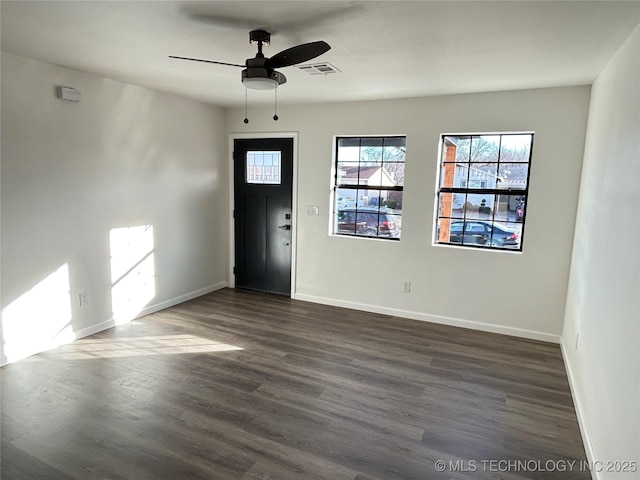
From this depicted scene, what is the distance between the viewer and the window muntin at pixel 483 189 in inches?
153

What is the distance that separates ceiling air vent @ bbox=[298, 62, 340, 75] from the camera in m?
3.04

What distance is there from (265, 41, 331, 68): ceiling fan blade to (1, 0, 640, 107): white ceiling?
0.62 feet

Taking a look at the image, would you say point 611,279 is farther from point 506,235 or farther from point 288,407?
point 288,407

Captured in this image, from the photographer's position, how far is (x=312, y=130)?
473 centimetres

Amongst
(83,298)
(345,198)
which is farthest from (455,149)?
(83,298)

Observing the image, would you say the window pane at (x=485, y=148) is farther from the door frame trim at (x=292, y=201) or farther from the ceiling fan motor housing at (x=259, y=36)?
the ceiling fan motor housing at (x=259, y=36)

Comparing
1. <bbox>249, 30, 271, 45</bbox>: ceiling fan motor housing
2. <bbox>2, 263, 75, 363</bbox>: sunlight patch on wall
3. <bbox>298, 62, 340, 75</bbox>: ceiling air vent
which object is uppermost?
<bbox>298, 62, 340, 75</bbox>: ceiling air vent

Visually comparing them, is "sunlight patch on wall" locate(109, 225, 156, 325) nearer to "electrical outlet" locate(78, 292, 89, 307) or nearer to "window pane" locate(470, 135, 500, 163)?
"electrical outlet" locate(78, 292, 89, 307)

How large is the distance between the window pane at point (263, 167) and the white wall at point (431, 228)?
33 cm

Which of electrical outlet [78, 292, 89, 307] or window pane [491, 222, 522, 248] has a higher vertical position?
window pane [491, 222, 522, 248]

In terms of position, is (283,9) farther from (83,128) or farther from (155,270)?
(155,270)

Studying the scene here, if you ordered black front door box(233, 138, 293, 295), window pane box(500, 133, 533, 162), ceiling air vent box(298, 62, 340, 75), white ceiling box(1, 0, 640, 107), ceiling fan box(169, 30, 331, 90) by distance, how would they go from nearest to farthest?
white ceiling box(1, 0, 640, 107), ceiling fan box(169, 30, 331, 90), ceiling air vent box(298, 62, 340, 75), window pane box(500, 133, 533, 162), black front door box(233, 138, 293, 295)

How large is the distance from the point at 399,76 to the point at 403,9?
4.40 feet

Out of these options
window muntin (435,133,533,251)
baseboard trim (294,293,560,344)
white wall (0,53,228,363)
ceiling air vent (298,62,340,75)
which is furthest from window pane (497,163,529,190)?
white wall (0,53,228,363)
